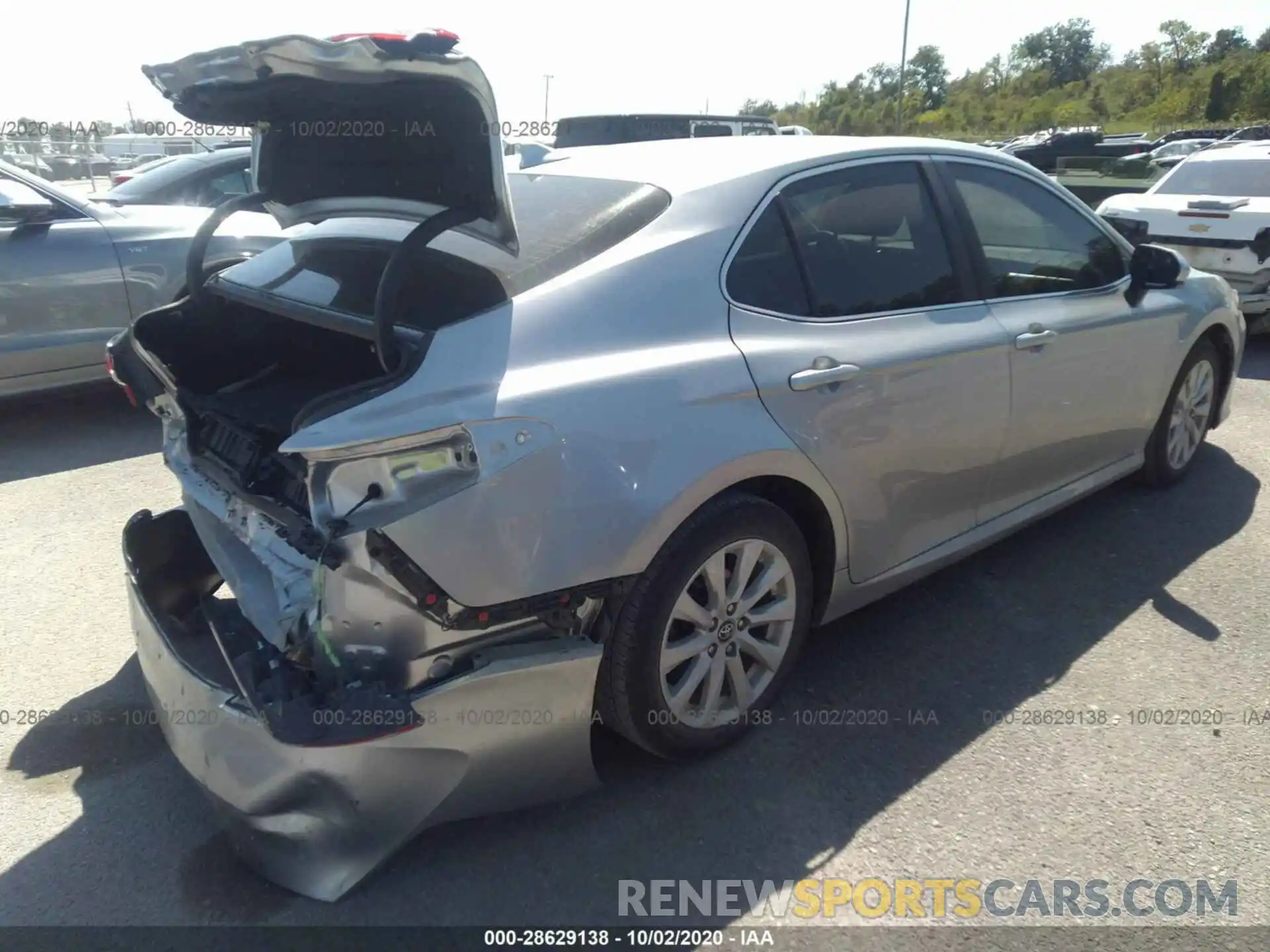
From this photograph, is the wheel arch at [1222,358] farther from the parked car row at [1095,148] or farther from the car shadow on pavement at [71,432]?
the parked car row at [1095,148]

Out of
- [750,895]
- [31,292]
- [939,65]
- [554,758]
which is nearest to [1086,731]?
[750,895]

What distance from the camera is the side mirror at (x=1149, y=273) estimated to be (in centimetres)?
406

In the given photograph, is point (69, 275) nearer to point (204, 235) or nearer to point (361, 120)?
point (204, 235)

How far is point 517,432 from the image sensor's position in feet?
7.09

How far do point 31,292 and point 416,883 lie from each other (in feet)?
15.3

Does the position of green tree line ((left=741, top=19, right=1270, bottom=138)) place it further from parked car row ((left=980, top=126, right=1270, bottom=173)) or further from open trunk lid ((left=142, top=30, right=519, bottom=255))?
open trunk lid ((left=142, top=30, right=519, bottom=255))

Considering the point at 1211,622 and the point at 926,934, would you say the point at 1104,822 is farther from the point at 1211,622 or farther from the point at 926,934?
the point at 1211,622

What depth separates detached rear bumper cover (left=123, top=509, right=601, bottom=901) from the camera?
2.12m

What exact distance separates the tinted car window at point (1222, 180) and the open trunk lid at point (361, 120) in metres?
8.28

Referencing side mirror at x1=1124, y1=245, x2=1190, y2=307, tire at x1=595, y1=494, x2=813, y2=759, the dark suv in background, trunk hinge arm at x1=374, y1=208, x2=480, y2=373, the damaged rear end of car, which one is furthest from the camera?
the dark suv in background

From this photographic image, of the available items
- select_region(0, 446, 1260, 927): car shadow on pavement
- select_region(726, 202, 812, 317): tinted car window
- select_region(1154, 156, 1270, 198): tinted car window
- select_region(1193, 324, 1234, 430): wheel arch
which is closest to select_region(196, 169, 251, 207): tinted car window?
select_region(0, 446, 1260, 927): car shadow on pavement

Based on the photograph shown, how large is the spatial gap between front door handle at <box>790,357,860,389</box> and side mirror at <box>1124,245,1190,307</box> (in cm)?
191

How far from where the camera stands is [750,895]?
7.78 feet

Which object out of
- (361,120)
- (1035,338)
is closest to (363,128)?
(361,120)
